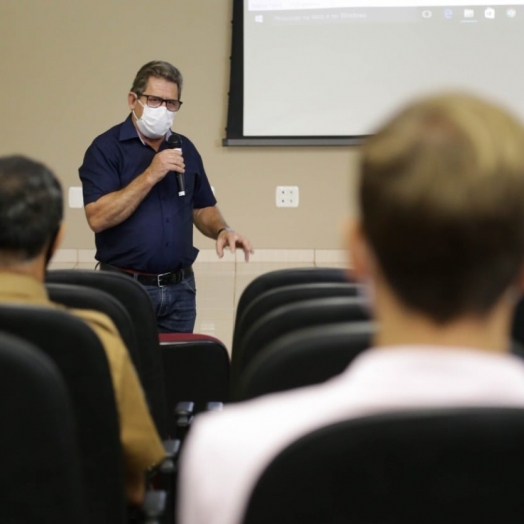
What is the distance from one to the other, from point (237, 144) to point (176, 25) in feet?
3.14

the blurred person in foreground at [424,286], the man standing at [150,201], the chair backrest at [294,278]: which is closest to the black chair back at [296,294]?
the chair backrest at [294,278]

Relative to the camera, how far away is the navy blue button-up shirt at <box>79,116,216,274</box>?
3430 mm

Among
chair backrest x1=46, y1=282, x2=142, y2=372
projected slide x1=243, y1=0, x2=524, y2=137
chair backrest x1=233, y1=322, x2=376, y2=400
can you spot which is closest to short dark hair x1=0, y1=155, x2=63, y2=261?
chair backrest x1=46, y1=282, x2=142, y2=372

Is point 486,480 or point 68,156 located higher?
point 68,156

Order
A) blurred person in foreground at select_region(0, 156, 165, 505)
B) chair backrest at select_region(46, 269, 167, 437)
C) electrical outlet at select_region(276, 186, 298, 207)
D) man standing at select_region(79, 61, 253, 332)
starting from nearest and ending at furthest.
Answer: blurred person in foreground at select_region(0, 156, 165, 505)
chair backrest at select_region(46, 269, 167, 437)
man standing at select_region(79, 61, 253, 332)
electrical outlet at select_region(276, 186, 298, 207)

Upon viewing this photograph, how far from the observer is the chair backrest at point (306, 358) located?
1226 mm

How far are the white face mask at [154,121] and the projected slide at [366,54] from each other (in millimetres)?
2690

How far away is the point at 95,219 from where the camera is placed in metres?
3.32

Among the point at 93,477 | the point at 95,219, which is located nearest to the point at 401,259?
the point at 93,477

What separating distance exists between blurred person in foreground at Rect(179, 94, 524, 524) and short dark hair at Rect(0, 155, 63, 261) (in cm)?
85

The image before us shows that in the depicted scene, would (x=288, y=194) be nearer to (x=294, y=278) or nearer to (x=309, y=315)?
(x=294, y=278)

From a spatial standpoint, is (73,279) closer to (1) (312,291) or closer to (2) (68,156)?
(1) (312,291)

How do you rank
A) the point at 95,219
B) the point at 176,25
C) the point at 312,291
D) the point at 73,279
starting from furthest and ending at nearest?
the point at 176,25
the point at 95,219
the point at 73,279
the point at 312,291

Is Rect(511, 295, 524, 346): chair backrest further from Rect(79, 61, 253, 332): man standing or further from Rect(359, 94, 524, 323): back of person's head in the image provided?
Rect(79, 61, 253, 332): man standing
